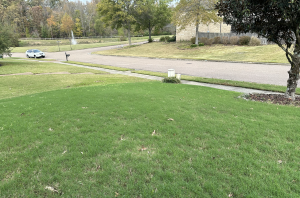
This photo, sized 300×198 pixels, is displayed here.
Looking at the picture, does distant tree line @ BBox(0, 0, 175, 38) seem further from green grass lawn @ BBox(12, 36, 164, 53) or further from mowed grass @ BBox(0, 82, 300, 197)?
mowed grass @ BBox(0, 82, 300, 197)

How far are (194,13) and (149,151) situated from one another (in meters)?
29.4

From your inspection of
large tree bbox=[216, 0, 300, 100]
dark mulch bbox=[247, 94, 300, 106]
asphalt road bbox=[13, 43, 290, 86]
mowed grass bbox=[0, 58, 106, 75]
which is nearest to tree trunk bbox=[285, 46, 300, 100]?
large tree bbox=[216, 0, 300, 100]

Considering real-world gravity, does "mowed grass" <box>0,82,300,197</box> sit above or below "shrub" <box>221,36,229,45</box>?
below

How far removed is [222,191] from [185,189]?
0.48m

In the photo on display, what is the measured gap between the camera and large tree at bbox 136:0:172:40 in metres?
41.0

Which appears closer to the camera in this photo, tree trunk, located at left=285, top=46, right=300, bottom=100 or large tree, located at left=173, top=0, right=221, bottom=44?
tree trunk, located at left=285, top=46, right=300, bottom=100

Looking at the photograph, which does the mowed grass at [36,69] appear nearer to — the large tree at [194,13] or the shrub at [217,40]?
the large tree at [194,13]

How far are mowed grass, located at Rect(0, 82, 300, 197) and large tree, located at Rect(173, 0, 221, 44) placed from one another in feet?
84.4

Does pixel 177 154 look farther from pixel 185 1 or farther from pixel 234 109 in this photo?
pixel 185 1

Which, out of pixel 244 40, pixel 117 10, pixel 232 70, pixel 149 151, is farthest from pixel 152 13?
pixel 149 151

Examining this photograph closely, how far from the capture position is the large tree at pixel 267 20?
5.97 m

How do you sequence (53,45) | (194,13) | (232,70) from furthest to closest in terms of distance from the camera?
(53,45)
(194,13)
(232,70)

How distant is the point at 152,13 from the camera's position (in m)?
42.5

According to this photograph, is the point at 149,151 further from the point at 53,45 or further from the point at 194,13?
the point at 53,45
